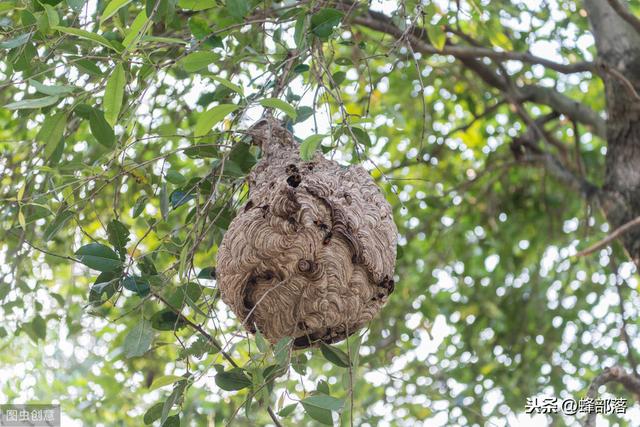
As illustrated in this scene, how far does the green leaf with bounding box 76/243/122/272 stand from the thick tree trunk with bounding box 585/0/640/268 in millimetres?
1997

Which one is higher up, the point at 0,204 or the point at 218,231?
the point at 0,204

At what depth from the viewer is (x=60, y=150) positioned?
7.00 ft

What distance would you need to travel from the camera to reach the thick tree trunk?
128 inches

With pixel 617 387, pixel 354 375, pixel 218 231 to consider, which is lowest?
pixel 354 375

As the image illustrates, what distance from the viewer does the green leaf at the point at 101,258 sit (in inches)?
76.2

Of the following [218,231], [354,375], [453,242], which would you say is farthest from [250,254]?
[453,242]

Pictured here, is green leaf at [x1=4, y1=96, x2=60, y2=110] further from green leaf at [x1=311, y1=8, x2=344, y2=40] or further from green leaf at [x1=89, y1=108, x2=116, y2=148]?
green leaf at [x1=311, y1=8, x2=344, y2=40]

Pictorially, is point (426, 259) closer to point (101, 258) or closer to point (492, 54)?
point (492, 54)

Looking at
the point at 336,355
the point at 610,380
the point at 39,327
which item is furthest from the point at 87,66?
the point at 610,380

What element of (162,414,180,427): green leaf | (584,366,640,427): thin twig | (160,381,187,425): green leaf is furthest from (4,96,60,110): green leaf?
(584,366,640,427): thin twig

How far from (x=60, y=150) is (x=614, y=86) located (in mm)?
2281

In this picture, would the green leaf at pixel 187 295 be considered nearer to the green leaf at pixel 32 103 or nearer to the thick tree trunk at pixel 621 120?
the green leaf at pixel 32 103

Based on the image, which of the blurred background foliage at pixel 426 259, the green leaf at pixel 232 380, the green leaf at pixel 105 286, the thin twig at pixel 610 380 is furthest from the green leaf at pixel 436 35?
the green leaf at pixel 232 380

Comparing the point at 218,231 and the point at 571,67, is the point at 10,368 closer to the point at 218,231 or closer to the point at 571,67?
the point at 218,231
